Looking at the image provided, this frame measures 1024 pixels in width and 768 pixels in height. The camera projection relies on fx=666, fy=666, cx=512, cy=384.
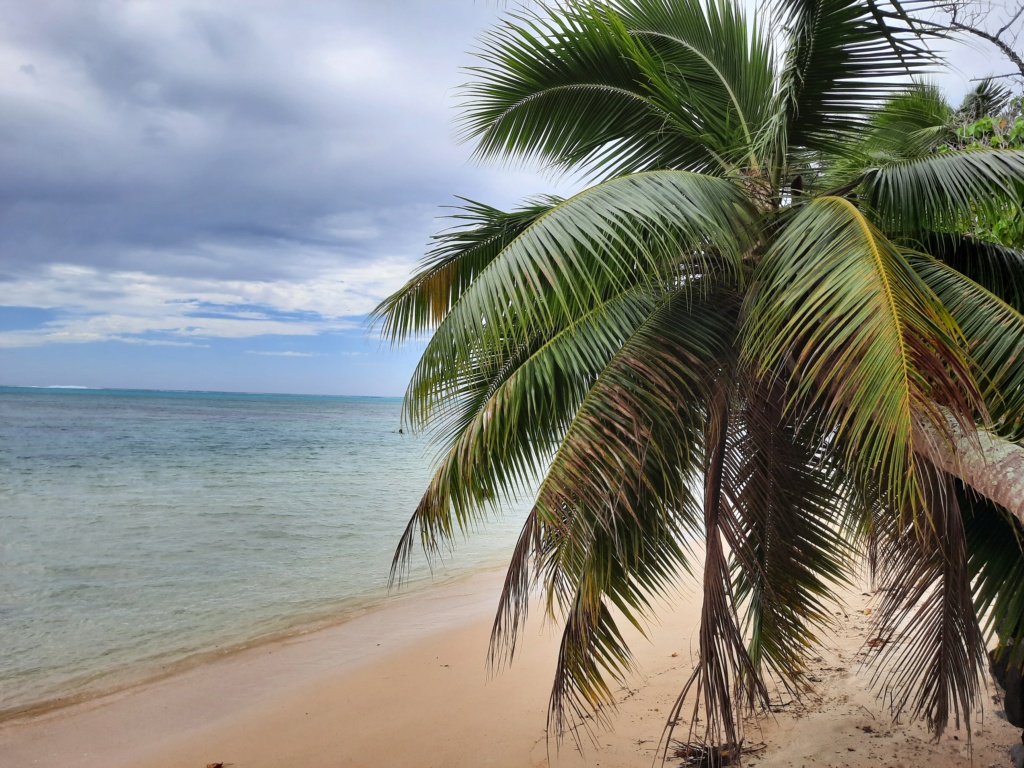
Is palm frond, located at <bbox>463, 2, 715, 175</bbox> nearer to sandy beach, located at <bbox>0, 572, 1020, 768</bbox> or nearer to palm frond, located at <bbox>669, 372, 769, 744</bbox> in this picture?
palm frond, located at <bbox>669, 372, 769, 744</bbox>

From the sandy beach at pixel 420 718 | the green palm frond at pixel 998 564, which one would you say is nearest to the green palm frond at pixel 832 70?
the green palm frond at pixel 998 564

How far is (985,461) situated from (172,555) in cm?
1092

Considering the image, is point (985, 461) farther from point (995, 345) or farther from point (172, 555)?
point (172, 555)

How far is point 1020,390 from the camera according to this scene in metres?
2.73

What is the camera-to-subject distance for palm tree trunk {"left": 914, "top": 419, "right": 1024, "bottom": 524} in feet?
6.95

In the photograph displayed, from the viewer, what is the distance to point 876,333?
2041mm

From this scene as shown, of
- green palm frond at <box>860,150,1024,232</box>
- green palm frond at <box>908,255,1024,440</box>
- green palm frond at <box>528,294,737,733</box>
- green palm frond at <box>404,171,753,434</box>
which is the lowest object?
green palm frond at <box>528,294,737,733</box>

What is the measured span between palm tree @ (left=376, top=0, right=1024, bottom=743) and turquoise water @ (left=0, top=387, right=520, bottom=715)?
4.99m

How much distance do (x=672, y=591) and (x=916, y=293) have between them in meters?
7.46

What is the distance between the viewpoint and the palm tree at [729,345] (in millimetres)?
2357

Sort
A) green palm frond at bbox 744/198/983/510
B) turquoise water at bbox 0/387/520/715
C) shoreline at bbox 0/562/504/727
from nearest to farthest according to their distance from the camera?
green palm frond at bbox 744/198/983/510 < shoreline at bbox 0/562/504/727 < turquoise water at bbox 0/387/520/715

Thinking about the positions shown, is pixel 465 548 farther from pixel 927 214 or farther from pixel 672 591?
pixel 927 214

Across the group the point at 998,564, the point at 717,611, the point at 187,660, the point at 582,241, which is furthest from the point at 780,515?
the point at 187,660

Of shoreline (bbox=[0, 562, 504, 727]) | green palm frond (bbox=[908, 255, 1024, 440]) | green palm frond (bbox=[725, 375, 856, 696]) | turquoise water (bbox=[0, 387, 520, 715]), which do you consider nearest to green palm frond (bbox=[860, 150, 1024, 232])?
green palm frond (bbox=[908, 255, 1024, 440])
